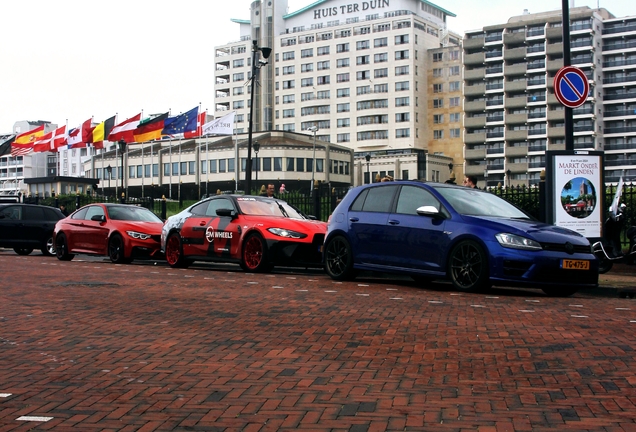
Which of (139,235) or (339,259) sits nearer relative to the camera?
(339,259)

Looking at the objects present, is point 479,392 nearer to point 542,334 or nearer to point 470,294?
point 542,334

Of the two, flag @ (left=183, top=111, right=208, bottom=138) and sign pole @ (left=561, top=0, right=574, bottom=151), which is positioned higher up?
flag @ (left=183, top=111, right=208, bottom=138)

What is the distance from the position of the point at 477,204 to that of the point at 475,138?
4196 inches

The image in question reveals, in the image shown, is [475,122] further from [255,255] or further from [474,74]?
[255,255]

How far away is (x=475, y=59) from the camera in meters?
116

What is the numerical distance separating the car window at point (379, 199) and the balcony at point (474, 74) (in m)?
106

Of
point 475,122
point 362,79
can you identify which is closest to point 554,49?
point 475,122

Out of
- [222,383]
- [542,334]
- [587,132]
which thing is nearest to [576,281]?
[542,334]

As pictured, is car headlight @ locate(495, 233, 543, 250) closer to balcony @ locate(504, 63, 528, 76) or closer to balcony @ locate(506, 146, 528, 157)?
balcony @ locate(506, 146, 528, 157)

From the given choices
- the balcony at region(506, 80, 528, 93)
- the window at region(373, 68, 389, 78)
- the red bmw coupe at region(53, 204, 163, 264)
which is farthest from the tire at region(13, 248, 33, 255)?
the window at region(373, 68, 389, 78)

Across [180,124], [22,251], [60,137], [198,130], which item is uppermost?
[180,124]

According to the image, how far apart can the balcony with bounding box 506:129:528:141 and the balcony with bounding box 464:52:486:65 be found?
10716 millimetres

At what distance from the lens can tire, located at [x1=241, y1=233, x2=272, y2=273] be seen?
51.0ft

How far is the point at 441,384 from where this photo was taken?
18.5 ft
